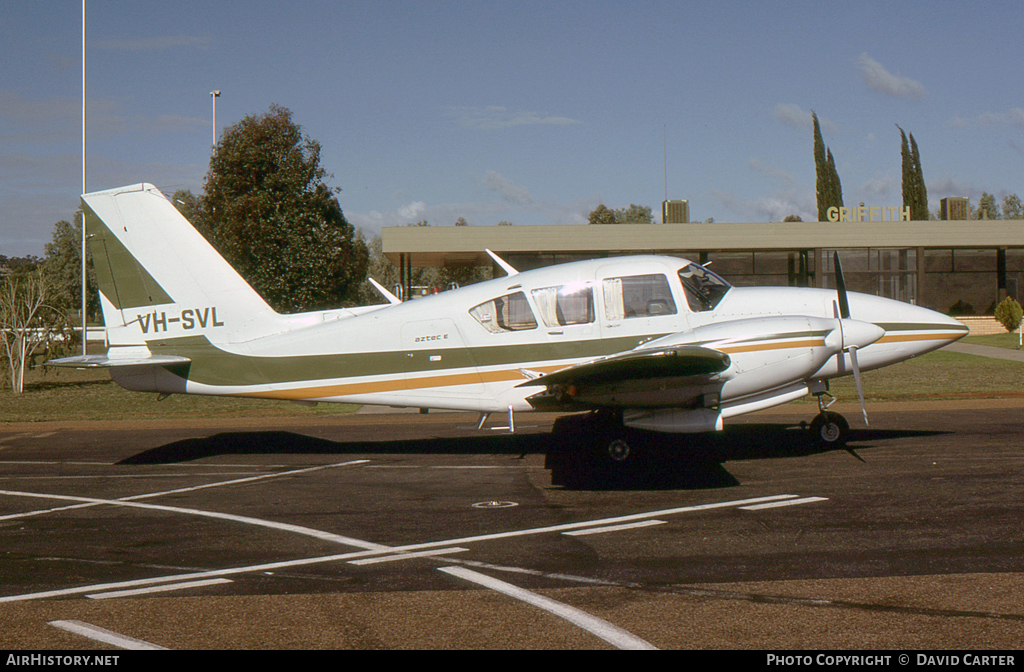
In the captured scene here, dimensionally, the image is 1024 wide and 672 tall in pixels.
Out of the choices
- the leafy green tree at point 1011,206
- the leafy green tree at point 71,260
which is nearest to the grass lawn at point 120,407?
the leafy green tree at point 71,260

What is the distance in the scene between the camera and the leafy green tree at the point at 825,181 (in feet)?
161

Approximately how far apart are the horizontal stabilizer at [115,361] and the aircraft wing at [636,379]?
203 inches

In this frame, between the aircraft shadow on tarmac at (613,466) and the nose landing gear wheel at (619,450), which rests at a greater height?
the nose landing gear wheel at (619,450)

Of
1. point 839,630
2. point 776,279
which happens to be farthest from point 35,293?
point 776,279

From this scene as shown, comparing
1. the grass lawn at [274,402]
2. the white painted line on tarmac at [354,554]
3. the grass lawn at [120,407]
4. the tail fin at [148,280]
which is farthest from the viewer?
the grass lawn at [120,407]

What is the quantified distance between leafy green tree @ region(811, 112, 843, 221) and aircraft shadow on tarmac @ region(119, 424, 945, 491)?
40143mm


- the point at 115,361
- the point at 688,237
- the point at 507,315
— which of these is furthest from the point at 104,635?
the point at 688,237

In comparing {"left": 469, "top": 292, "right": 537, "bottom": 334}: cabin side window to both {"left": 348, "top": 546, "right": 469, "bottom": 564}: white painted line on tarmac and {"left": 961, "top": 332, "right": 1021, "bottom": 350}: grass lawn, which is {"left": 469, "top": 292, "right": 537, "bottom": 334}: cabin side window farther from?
{"left": 961, "top": 332, "right": 1021, "bottom": 350}: grass lawn

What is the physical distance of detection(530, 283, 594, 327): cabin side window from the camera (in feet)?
35.0

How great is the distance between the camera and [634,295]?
10.6m

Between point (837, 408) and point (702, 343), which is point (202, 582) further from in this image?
point (837, 408)

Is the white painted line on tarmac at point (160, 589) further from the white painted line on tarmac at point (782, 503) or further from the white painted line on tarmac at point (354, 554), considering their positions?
the white painted line on tarmac at point (782, 503)

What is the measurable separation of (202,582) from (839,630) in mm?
4749

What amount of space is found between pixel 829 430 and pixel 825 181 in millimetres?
42575
